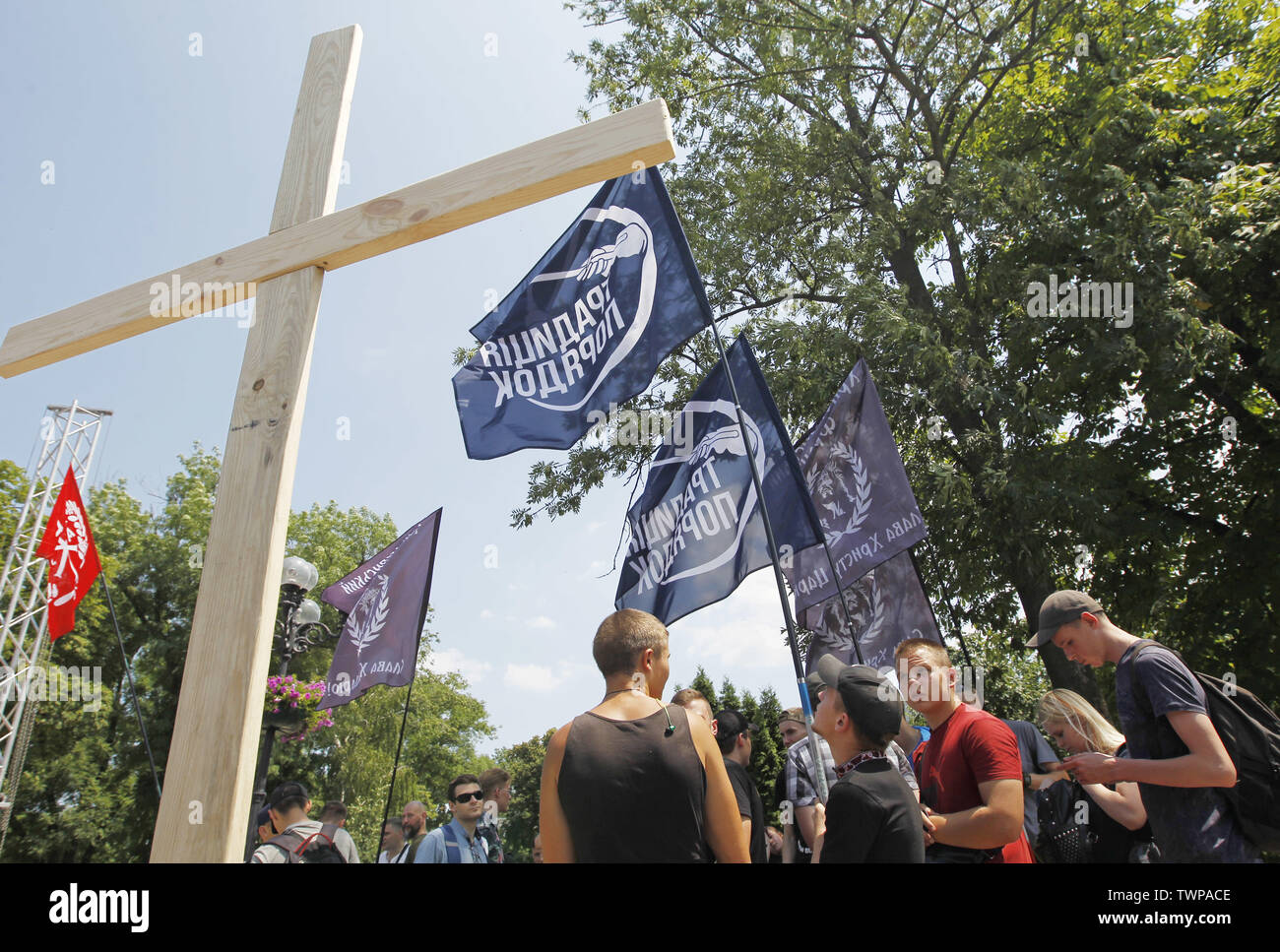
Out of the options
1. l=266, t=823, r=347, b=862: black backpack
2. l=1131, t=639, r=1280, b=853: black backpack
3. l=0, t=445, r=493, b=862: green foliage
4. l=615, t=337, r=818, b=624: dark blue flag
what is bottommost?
l=1131, t=639, r=1280, b=853: black backpack

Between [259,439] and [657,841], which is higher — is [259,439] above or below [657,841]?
above

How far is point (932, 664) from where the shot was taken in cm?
336

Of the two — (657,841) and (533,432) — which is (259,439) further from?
(533,432)

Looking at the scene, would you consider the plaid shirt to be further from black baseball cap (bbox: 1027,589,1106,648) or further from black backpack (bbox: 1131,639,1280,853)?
black backpack (bbox: 1131,639,1280,853)

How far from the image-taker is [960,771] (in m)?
3.19

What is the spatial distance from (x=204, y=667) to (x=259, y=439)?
23.9 inches

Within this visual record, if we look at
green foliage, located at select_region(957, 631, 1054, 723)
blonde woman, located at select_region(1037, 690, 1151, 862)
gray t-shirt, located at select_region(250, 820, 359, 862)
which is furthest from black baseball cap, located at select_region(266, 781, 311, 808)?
green foliage, located at select_region(957, 631, 1054, 723)

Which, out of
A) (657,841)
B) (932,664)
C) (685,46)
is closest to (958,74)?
(685,46)

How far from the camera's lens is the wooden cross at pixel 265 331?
1.95m

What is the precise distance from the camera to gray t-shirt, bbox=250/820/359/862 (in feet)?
17.7

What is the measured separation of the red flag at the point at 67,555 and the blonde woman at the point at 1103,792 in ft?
36.7

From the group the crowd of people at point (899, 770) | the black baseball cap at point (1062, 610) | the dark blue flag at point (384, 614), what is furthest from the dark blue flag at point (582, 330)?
the dark blue flag at point (384, 614)

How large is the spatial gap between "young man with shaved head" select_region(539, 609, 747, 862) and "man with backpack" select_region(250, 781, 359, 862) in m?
3.44

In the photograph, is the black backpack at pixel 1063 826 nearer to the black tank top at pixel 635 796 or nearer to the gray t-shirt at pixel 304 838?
the black tank top at pixel 635 796
